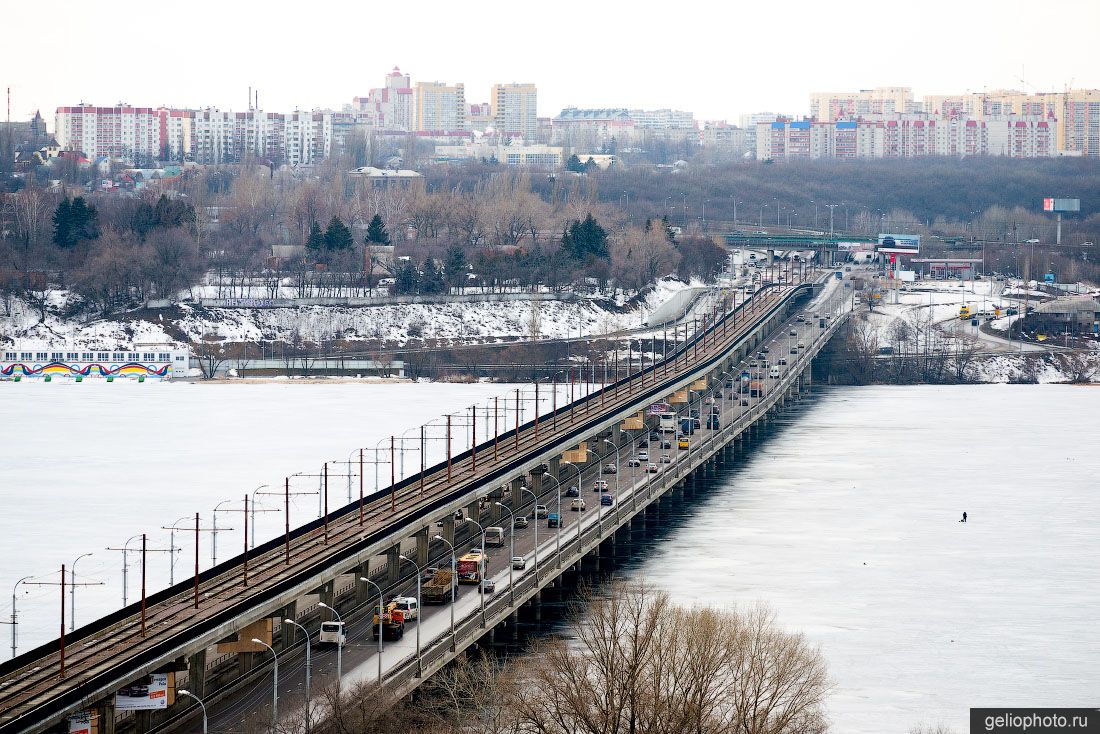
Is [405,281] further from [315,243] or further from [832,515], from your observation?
[832,515]

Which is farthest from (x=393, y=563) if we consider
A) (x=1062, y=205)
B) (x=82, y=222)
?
(x=1062, y=205)

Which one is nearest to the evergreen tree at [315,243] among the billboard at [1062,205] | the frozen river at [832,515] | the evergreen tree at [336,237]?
the evergreen tree at [336,237]

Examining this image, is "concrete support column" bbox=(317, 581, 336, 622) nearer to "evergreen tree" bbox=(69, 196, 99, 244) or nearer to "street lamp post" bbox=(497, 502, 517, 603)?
"street lamp post" bbox=(497, 502, 517, 603)

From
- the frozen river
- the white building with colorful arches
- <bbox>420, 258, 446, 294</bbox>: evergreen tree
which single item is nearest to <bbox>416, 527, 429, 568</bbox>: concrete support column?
the frozen river

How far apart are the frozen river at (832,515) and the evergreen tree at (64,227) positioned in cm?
1812

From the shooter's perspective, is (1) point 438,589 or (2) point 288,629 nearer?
(2) point 288,629

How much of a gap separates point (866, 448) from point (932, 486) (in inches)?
325

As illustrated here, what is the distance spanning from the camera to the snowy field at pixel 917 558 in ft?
96.1

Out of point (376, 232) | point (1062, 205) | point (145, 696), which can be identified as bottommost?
point (145, 696)

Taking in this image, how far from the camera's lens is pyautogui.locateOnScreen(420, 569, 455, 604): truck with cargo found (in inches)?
1216

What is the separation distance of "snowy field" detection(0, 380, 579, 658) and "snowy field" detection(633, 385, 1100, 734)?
963 cm

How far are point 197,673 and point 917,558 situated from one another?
20.0 metres

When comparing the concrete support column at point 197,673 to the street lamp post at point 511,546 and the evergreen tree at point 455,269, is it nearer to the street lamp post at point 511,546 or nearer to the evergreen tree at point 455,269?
the street lamp post at point 511,546

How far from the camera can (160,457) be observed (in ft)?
180
